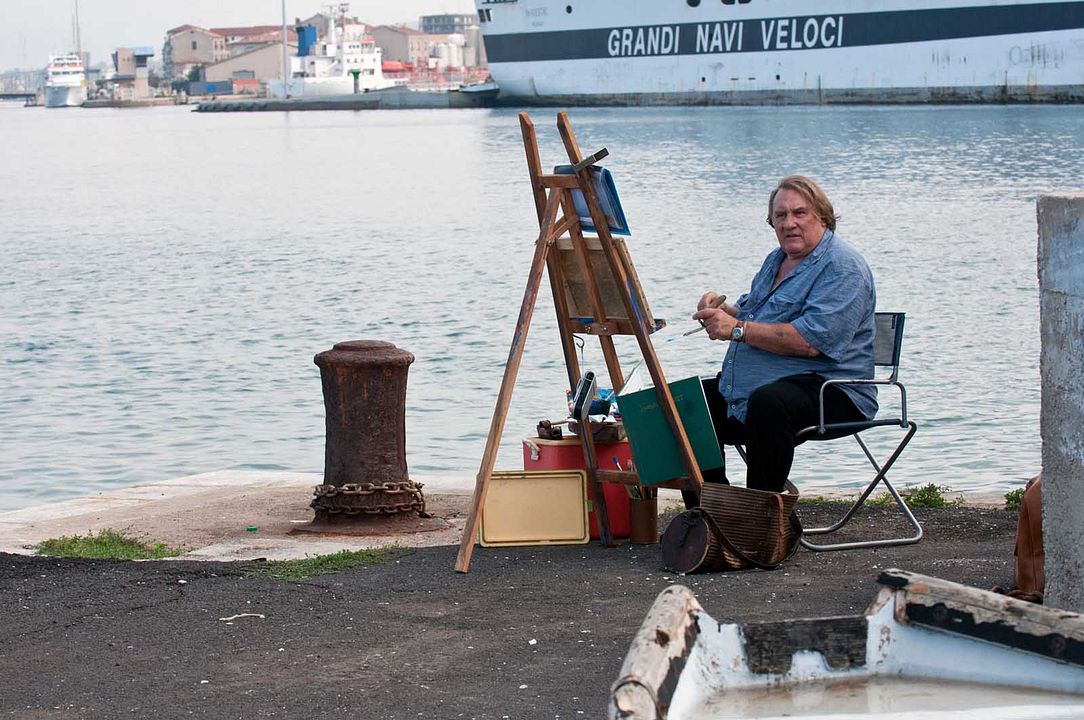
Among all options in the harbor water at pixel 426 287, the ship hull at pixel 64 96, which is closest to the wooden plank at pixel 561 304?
the harbor water at pixel 426 287

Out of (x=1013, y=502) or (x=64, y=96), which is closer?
(x=1013, y=502)

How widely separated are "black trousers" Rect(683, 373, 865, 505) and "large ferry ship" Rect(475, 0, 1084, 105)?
232 feet

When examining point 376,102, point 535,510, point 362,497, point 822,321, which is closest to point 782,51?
point 376,102

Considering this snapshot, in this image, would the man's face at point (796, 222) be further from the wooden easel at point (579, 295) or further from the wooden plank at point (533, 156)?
the wooden plank at point (533, 156)

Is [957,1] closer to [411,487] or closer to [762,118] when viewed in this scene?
[762,118]

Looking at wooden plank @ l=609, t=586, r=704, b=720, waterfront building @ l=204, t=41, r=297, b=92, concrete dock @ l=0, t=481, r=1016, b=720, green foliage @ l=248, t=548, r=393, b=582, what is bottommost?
green foliage @ l=248, t=548, r=393, b=582

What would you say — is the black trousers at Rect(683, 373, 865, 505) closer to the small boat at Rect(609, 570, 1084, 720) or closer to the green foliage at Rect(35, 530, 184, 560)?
the small boat at Rect(609, 570, 1084, 720)

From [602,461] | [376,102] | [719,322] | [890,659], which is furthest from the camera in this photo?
[376,102]

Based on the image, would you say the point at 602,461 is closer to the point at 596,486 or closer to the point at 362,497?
the point at 596,486

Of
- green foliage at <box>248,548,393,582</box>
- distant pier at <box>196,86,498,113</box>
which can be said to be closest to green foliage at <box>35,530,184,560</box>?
green foliage at <box>248,548,393,582</box>

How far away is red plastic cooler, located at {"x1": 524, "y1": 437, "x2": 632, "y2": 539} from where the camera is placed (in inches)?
242

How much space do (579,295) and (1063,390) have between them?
2.29m

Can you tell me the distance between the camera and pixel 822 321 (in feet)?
18.4

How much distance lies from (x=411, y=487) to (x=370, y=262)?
1938cm
